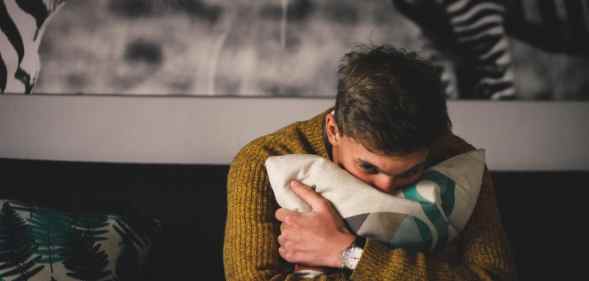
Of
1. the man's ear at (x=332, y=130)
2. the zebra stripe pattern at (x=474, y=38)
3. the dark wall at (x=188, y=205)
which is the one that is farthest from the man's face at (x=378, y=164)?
the zebra stripe pattern at (x=474, y=38)

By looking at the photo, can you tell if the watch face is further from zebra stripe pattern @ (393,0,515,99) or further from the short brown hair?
zebra stripe pattern @ (393,0,515,99)

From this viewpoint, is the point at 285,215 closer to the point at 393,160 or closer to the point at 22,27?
the point at 393,160

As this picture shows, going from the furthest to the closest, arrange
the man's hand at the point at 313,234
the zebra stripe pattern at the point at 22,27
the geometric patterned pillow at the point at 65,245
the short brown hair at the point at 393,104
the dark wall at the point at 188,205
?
1. the zebra stripe pattern at the point at 22,27
2. the dark wall at the point at 188,205
3. the geometric patterned pillow at the point at 65,245
4. the man's hand at the point at 313,234
5. the short brown hair at the point at 393,104

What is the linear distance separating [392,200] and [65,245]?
71cm

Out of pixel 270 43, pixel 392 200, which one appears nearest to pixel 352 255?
pixel 392 200

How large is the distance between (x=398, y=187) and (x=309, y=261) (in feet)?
0.71

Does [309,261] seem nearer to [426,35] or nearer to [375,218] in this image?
[375,218]

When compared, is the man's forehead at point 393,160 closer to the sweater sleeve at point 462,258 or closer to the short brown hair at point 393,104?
the short brown hair at point 393,104

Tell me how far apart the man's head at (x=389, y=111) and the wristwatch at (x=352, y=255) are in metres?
0.14

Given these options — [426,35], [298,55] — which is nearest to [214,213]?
[298,55]

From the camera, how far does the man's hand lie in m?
0.75

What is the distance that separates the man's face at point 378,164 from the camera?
70 centimetres

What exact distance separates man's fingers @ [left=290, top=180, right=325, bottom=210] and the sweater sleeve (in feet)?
0.36

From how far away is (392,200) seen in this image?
741 mm
